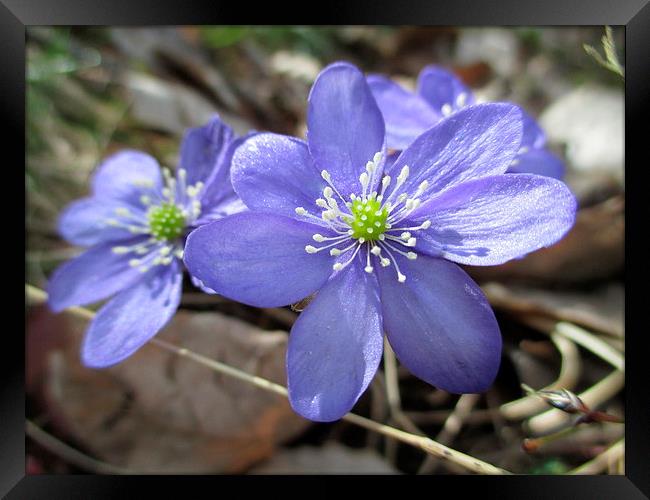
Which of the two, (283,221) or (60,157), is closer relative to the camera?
(283,221)

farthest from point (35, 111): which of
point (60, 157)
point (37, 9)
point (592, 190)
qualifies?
point (592, 190)

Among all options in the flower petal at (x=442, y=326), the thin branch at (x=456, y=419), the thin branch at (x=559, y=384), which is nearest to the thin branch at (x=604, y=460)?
the thin branch at (x=559, y=384)

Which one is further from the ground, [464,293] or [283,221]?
[283,221]

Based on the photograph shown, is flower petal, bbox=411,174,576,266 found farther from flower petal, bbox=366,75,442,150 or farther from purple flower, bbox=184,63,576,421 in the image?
flower petal, bbox=366,75,442,150

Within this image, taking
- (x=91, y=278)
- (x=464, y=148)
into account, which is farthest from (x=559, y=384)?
(x=91, y=278)

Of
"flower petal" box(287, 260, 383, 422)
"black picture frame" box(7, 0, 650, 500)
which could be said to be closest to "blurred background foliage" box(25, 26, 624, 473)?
"black picture frame" box(7, 0, 650, 500)

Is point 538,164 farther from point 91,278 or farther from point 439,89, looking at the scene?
point 91,278

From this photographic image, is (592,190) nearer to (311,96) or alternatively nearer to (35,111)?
(311,96)
